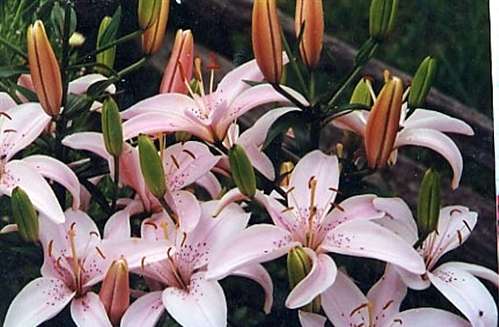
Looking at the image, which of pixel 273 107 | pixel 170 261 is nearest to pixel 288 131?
pixel 273 107

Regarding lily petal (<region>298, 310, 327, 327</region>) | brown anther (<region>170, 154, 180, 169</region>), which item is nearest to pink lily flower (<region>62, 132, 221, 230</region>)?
brown anther (<region>170, 154, 180, 169</region>)

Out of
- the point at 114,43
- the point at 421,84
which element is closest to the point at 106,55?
the point at 114,43

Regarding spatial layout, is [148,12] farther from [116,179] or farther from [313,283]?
[313,283]

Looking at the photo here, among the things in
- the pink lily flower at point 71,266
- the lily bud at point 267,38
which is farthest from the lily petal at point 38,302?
the lily bud at point 267,38

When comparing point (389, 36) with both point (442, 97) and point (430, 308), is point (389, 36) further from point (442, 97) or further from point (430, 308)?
point (430, 308)

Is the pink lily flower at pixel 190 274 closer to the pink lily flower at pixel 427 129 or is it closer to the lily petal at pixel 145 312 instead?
the lily petal at pixel 145 312
